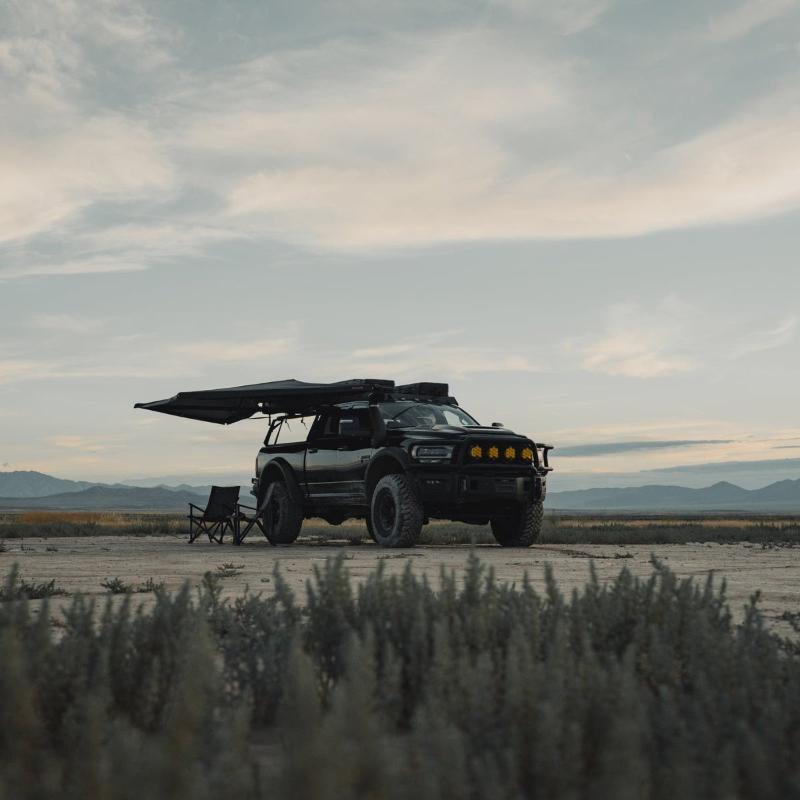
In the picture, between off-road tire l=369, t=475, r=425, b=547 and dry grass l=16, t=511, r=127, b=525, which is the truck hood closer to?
off-road tire l=369, t=475, r=425, b=547

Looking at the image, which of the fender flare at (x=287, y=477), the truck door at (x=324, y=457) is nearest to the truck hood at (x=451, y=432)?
the truck door at (x=324, y=457)

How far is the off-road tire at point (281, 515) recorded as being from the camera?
17.7 m

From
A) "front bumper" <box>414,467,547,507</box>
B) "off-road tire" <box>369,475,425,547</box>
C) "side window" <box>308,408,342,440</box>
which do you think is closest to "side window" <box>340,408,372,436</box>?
"side window" <box>308,408,342,440</box>

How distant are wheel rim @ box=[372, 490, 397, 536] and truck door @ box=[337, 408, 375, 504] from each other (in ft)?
1.51

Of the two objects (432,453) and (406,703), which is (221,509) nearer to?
(432,453)

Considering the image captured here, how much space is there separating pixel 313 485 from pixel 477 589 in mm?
13013

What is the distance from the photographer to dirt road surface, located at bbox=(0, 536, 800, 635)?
866 centimetres

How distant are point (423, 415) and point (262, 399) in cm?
357

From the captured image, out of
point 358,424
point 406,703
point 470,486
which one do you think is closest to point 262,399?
point 358,424

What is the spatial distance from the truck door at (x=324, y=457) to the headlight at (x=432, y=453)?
2074mm

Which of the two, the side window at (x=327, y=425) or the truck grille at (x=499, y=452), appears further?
the side window at (x=327, y=425)

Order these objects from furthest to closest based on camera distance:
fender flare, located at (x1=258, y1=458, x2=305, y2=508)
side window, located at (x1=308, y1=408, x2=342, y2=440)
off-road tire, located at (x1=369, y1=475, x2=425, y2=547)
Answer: fender flare, located at (x1=258, y1=458, x2=305, y2=508)
side window, located at (x1=308, y1=408, x2=342, y2=440)
off-road tire, located at (x1=369, y1=475, x2=425, y2=547)

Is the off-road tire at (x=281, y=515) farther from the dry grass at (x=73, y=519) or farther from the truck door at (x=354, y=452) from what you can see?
the dry grass at (x=73, y=519)

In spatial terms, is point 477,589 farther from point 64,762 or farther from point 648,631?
point 64,762
